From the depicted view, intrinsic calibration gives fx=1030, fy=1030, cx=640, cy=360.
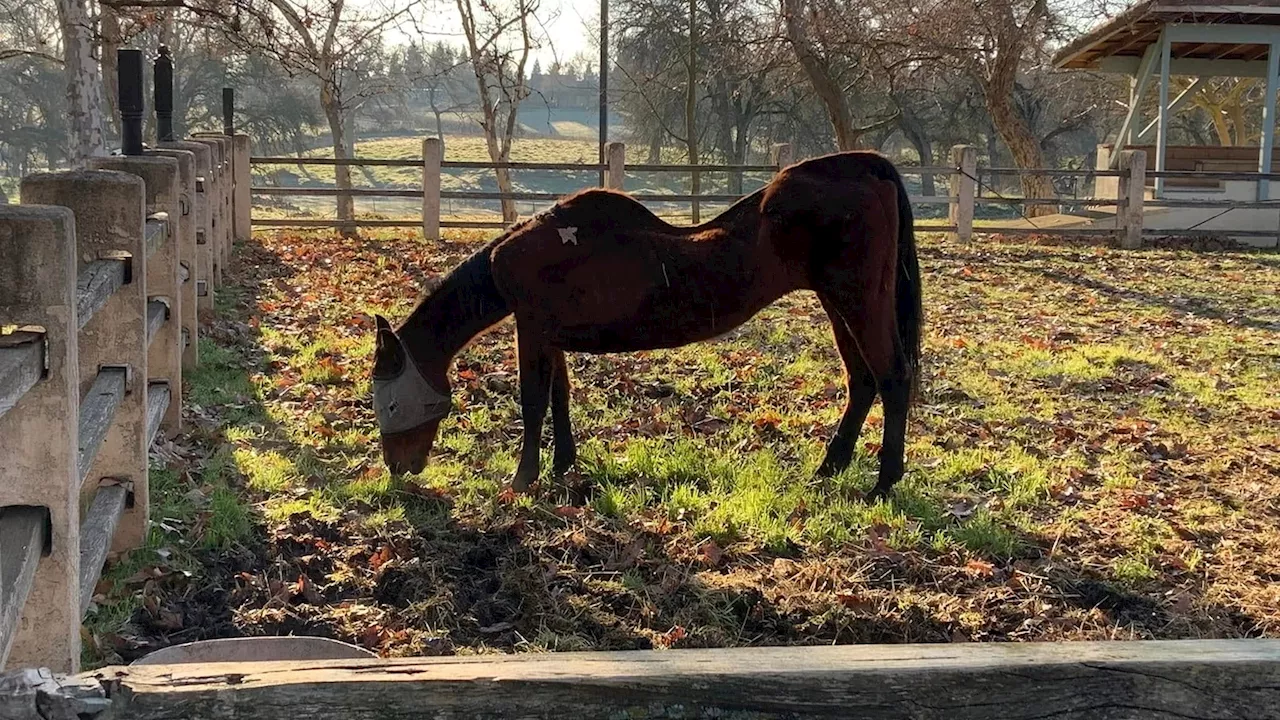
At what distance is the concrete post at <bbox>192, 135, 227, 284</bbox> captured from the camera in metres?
8.47

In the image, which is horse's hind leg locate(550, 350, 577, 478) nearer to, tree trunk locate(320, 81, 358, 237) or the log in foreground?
the log in foreground

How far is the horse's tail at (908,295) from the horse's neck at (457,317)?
1781 mm

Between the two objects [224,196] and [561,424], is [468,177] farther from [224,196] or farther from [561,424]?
[561,424]

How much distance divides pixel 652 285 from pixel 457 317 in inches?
34.9

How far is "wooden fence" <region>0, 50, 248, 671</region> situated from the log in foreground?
0.53 metres

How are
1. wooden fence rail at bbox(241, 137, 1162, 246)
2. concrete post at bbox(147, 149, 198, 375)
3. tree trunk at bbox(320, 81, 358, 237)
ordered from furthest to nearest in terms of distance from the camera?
tree trunk at bbox(320, 81, 358, 237) < wooden fence rail at bbox(241, 137, 1162, 246) < concrete post at bbox(147, 149, 198, 375)

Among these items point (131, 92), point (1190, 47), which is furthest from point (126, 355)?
point (1190, 47)

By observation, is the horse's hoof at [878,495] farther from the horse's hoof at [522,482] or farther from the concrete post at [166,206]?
the concrete post at [166,206]

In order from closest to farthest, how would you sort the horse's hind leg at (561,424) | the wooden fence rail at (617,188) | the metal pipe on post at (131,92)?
the horse's hind leg at (561,424) → the metal pipe on post at (131,92) → the wooden fence rail at (617,188)

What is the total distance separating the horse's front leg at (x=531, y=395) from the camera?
4.55m

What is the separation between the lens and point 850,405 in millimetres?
4809

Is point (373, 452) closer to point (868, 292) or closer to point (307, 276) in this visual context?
point (868, 292)

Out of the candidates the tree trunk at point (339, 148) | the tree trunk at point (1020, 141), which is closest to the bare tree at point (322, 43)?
the tree trunk at point (339, 148)

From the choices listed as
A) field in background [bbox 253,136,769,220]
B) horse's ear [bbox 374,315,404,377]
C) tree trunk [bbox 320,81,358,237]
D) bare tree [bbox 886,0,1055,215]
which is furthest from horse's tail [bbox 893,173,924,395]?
field in background [bbox 253,136,769,220]
